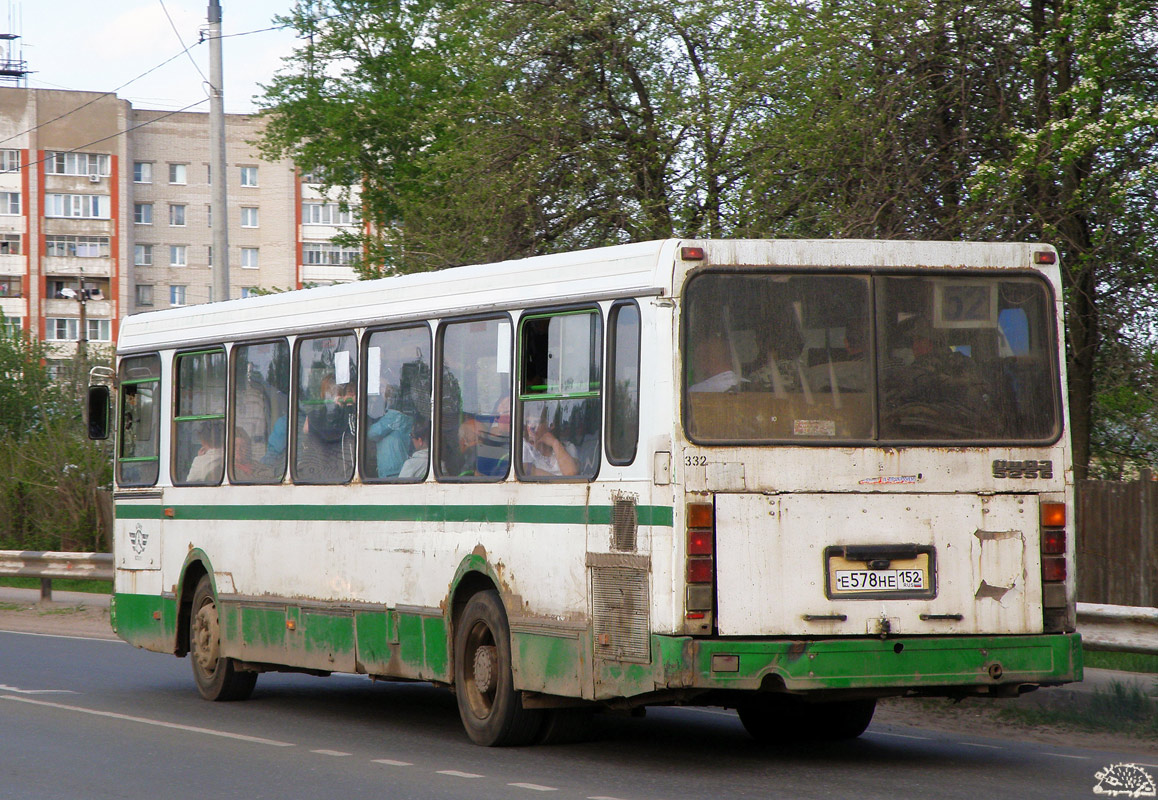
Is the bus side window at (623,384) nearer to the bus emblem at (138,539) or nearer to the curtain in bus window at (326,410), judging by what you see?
the curtain in bus window at (326,410)

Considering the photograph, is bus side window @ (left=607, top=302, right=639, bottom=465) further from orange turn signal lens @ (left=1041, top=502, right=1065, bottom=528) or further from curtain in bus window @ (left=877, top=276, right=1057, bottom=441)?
orange turn signal lens @ (left=1041, top=502, right=1065, bottom=528)

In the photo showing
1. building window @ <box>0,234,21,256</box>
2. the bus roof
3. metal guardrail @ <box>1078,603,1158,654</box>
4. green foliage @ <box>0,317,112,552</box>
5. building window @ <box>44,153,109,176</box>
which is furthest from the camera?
building window @ <box>44,153,109,176</box>

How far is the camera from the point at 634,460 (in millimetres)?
8664

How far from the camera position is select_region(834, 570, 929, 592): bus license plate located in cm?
855

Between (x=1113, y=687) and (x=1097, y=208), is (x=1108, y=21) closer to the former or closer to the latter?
(x=1097, y=208)

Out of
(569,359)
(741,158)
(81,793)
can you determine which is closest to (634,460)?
(569,359)

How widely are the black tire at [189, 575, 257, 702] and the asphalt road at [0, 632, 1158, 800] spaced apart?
138mm

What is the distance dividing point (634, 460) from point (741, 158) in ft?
37.8

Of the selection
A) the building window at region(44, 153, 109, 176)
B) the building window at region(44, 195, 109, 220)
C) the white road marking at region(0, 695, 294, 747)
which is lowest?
the white road marking at region(0, 695, 294, 747)

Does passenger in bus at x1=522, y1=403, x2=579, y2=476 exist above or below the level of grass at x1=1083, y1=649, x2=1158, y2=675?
above

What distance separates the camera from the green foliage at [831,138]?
17453mm

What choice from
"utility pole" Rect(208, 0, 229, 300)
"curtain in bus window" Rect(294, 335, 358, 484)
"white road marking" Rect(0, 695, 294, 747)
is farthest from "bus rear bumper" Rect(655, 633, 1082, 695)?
"utility pole" Rect(208, 0, 229, 300)

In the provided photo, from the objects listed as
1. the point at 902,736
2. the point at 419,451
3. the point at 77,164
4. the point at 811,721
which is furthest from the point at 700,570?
the point at 77,164

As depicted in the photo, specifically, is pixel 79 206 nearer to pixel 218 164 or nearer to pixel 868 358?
pixel 218 164
